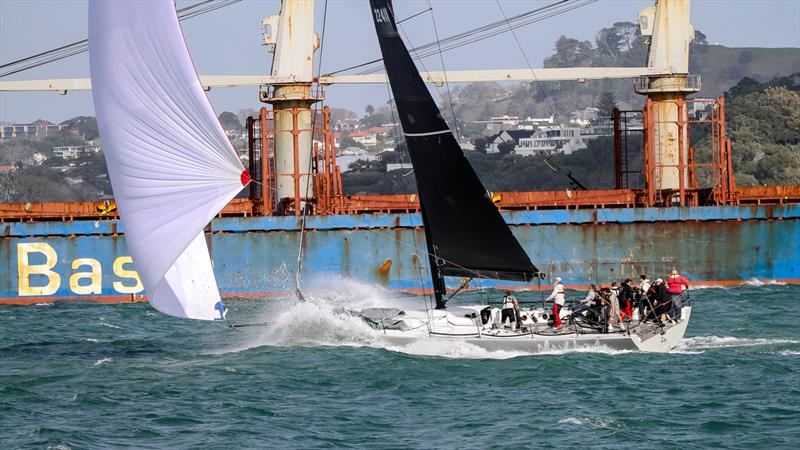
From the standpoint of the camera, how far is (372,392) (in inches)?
1070

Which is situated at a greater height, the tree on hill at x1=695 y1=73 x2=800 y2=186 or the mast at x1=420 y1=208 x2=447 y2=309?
the tree on hill at x1=695 y1=73 x2=800 y2=186

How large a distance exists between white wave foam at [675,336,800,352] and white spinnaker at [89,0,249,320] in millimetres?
13037

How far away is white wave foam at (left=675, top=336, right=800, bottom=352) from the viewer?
1274 inches

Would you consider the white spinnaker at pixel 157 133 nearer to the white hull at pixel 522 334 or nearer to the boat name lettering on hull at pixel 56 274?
the white hull at pixel 522 334

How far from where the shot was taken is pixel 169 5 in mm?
24062

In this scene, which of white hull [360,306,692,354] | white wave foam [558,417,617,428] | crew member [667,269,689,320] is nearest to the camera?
white wave foam [558,417,617,428]

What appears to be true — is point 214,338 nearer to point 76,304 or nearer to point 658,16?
point 76,304

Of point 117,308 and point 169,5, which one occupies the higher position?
point 169,5

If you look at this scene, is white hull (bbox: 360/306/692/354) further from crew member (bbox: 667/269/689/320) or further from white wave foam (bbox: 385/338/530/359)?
crew member (bbox: 667/269/689/320)

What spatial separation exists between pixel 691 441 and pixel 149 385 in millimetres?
11193

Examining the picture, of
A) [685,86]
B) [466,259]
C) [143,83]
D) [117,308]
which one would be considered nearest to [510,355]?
[466,259]

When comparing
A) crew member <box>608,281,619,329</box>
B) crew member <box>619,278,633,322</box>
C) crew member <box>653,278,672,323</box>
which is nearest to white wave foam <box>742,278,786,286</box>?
crew member <box>653,278,672,323</box>

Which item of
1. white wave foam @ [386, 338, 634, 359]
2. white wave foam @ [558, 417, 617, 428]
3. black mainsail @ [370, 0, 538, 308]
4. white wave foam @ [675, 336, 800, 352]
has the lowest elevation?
white wave foam @ [558, 417, 617, 428]

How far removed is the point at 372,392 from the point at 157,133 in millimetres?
6863
